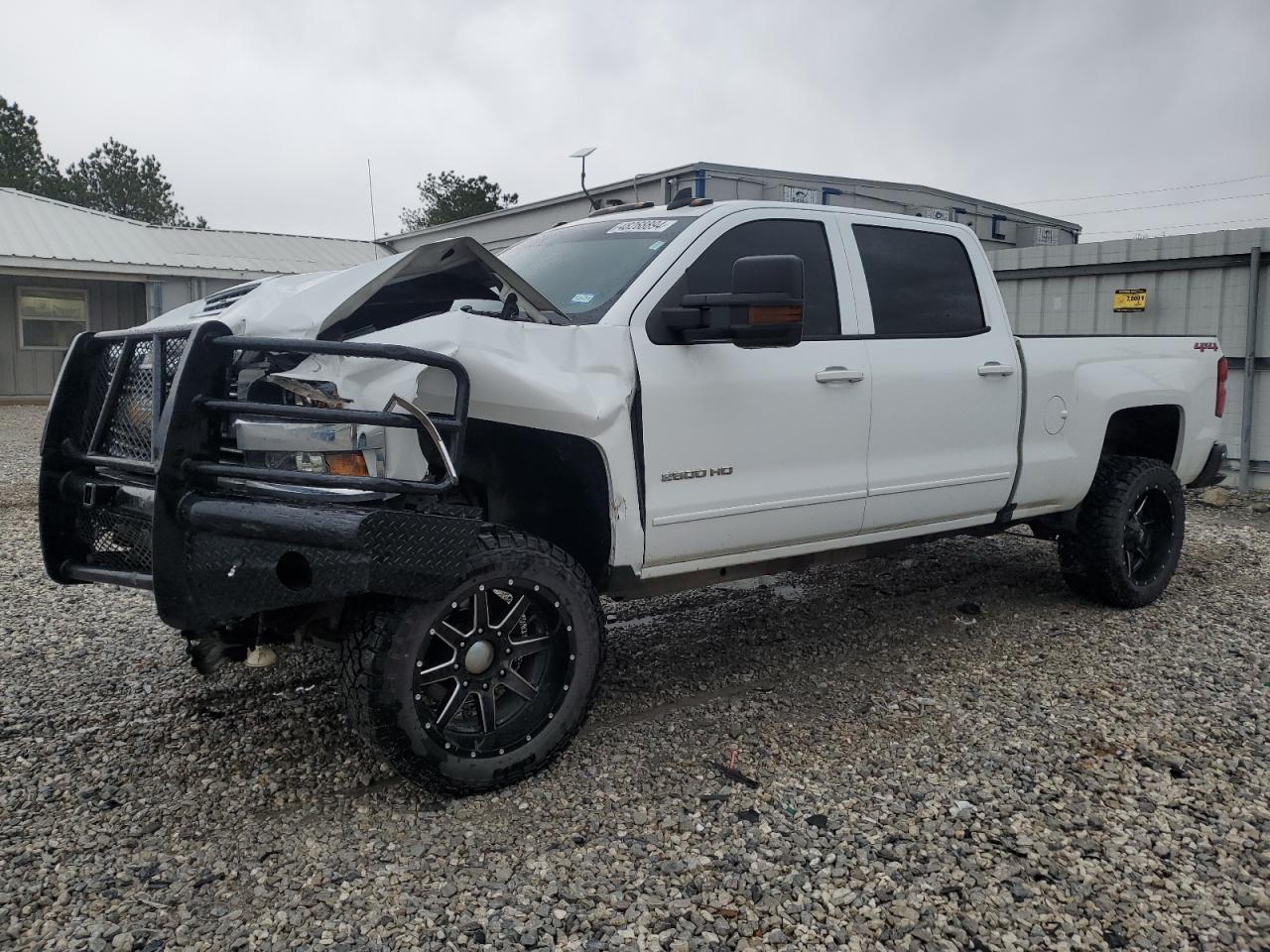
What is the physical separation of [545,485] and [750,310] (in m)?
0.99

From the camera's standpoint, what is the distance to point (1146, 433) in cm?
598

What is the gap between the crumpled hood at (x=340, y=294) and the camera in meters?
3.28

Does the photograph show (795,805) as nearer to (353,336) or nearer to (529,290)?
(529,290)

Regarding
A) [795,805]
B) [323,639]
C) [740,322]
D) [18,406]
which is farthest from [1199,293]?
[18,406]

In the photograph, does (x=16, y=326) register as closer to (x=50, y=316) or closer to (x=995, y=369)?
(x=50, y=316)

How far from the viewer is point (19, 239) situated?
17.7 m

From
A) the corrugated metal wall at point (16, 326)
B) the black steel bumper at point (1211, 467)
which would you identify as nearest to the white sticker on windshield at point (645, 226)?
the black steel bumper at point (1211, 467)

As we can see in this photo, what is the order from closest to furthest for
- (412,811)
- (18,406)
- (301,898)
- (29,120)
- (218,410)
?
(301,898)
(218,410)
(412,811)
(18,406)
(29,120)

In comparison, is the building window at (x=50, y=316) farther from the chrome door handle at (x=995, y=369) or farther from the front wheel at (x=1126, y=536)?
the front wheel at (x=1126, y=536)

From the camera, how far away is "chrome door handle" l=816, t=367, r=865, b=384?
4.09 metres

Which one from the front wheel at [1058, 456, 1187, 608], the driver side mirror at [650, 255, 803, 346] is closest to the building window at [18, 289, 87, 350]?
the driver side mirror at [650, 255, 803, 346]

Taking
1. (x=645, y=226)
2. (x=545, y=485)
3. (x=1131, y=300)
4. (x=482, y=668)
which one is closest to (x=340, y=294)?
(x=545, y=485)

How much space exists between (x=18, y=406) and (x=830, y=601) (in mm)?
16476

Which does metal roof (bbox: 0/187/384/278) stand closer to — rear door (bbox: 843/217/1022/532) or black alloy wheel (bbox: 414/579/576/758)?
rear door (bbox: 843/217/1022/532)
